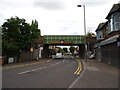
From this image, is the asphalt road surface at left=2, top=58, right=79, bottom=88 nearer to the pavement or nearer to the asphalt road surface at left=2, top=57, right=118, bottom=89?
the asphalt road surface at left=2, top=57, right=118, bottom=89

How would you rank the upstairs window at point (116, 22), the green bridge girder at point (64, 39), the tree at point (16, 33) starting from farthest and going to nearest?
the green bridge girder at point (64, 39) < the tree at point (16, 33) < the upstairs window at point (116, 22)

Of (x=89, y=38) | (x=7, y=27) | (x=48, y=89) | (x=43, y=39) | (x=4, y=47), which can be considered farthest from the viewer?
(x=89, y=38)

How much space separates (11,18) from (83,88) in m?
28.8

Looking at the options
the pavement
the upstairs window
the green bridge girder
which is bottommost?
the pavement

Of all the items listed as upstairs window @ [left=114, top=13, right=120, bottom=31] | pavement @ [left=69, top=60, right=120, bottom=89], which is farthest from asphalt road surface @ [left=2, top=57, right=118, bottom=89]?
upstairs window @ [left=114, top=13, right=120, bottom=31]

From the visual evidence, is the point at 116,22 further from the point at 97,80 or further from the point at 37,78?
the point at 37,78

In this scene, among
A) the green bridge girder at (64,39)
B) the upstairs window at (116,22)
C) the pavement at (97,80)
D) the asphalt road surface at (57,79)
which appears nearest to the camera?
the asphalt road surface at (57,79)

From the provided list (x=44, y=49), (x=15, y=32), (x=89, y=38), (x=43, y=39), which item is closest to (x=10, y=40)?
(x=15, y=32)

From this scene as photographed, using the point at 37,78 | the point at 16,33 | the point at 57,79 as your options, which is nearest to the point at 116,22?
the point at 57,79

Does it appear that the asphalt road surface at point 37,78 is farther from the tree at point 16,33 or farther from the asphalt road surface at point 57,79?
the tree at point 16,33

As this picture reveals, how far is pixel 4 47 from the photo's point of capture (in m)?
30.1

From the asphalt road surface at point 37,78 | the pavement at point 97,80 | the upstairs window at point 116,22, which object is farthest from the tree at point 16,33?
the pavement at point 97,80

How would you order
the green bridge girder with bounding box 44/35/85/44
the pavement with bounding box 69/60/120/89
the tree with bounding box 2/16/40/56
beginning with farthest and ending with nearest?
the green bridge girder with bounding box 44/35/85/44
the tree with bounding box 2/16/40/56
the pavement with bounding box 69/60/120/89

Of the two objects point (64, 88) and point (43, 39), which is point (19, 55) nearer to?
point (43, 39)
